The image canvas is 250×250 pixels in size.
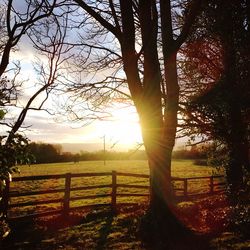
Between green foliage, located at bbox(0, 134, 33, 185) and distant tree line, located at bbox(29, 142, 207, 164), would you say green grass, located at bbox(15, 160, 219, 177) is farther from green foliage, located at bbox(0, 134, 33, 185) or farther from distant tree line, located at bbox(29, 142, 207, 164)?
green foliage, located at bbox(0, 134, 33, 185)

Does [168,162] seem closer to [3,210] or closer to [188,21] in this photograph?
[188,21]

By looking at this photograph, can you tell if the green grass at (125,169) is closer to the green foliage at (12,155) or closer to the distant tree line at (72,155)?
the distant tree line at (72,155)

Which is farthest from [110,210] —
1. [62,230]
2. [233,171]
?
[233,171]

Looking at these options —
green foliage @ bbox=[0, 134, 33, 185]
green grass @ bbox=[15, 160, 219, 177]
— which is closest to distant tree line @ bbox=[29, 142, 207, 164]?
green grass @ bbox=[15, 160, 219, 177]

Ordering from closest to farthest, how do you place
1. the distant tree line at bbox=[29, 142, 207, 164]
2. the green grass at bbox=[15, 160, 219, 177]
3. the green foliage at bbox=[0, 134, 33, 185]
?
the green foliage at bbox=[0, 134, 33, 185], the green grass at bbox=[15, 160, 219, 177], the distant tree line at bbox=[29, 142, 207, 164]

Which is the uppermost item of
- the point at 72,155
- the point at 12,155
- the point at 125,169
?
the point at 72,155

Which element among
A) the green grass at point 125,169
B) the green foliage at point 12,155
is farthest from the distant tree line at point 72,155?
the green foliage at point 12,155

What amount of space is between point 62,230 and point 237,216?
4.95 m

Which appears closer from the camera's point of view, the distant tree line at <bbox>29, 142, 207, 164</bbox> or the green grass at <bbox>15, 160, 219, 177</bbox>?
the green grass at <bbox>15, 160, 219, 177</bbox>

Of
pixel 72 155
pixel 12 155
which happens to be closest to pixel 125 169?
pixel 72 155

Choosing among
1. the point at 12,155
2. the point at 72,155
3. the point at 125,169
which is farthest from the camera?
the point at 72,155

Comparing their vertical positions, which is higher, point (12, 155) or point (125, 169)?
point (12, 155)

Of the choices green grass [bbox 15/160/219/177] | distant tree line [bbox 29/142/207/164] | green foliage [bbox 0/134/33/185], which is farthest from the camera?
distant tree line [bbox 29/142/207/164]

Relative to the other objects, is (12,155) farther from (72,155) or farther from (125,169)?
(72,155)
